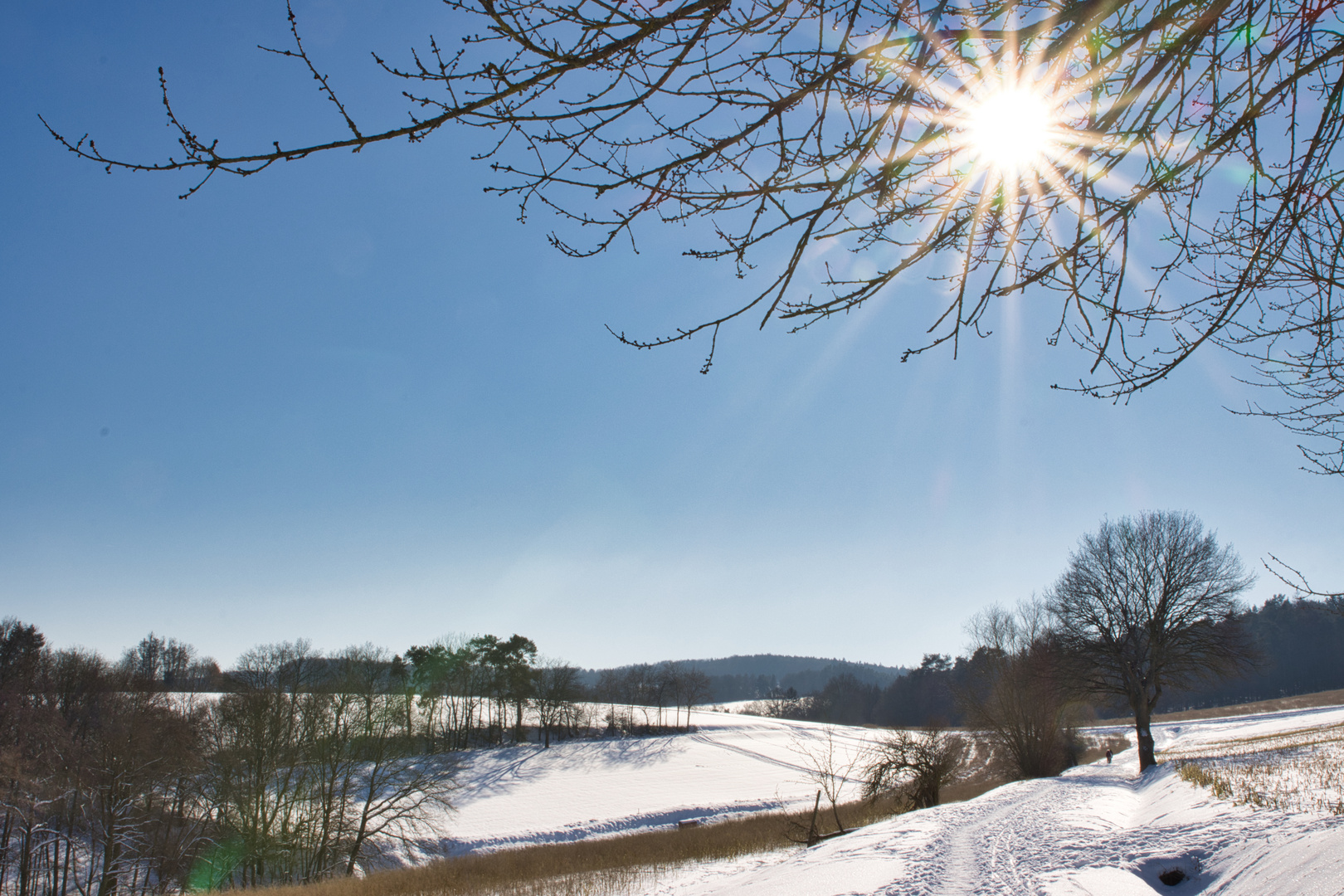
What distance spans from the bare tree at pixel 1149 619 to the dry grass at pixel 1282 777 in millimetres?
3754

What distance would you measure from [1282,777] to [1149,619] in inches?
486

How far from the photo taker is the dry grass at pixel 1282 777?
8.05 metres

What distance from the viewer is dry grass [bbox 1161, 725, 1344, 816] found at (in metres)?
8.05

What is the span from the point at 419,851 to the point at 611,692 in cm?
5980

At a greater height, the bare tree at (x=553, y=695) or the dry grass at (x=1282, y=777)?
the dry grass at (x=1282, y=777)

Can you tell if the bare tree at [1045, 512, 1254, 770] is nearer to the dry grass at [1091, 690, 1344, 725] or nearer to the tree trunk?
the tree trunk

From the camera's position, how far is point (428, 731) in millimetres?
48188

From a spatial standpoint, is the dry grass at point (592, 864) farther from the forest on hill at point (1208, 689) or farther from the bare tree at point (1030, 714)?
the forest on hill at point (1208, 689)

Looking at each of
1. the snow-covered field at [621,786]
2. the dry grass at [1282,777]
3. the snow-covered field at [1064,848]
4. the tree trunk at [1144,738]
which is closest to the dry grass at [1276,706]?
the snow-covered field at [621,786]

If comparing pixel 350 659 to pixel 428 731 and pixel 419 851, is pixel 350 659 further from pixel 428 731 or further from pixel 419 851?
pixel 428 731

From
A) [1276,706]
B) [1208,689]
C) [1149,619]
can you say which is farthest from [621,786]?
[1208,689]

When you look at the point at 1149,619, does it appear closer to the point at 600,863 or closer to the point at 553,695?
the point at 600,863

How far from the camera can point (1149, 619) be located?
70.1 ft

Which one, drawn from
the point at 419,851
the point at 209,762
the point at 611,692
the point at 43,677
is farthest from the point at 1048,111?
the point at 611,692
